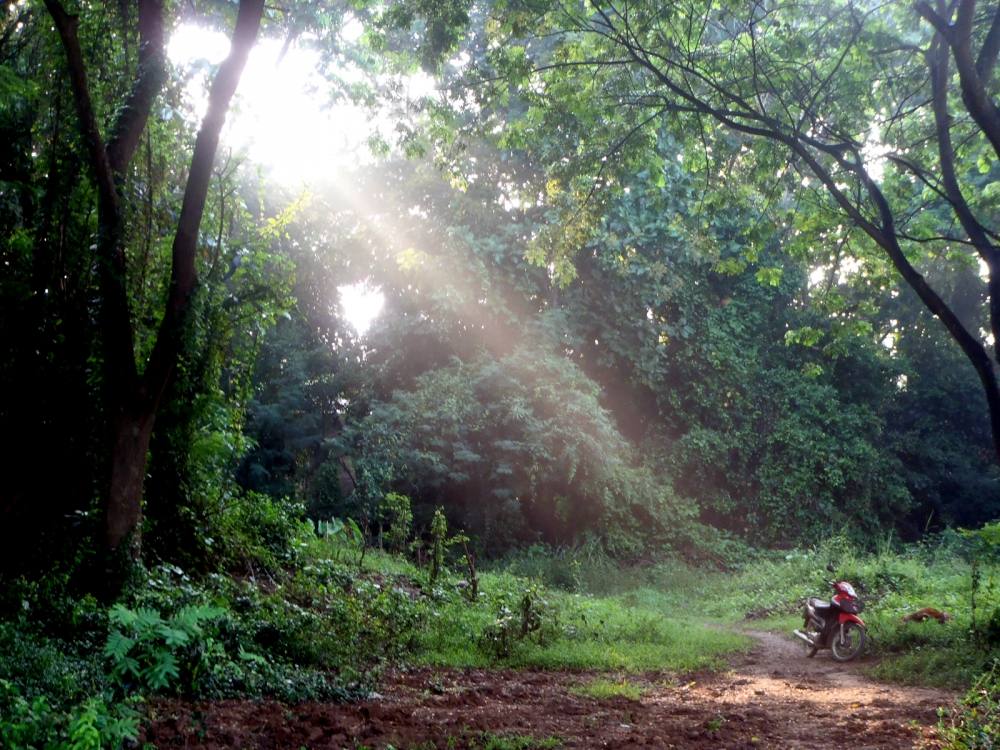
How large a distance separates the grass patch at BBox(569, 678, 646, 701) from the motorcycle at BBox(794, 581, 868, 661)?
3633mm

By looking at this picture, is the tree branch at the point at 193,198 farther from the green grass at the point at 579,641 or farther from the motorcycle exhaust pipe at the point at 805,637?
the motorcycle exhaust pipe at the point at 805,637

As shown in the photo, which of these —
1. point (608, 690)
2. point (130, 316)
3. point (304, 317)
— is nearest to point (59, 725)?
point (130, 316)

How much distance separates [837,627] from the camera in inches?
391

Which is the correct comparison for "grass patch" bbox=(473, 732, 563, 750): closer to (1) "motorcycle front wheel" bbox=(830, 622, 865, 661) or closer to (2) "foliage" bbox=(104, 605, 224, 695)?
(2) "foliage" bbox=(104, 605, 224, 695)

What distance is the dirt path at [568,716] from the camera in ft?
15.9

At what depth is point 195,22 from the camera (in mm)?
9375

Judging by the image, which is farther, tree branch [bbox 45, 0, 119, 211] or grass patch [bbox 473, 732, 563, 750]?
tree branch [bbox 45, 0, 119, 211]

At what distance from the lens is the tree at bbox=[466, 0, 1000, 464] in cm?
821

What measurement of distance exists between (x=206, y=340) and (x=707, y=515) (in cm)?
1735

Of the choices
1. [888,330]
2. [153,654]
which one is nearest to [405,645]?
[153,654]

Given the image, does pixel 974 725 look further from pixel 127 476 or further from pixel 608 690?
pixel 127 476

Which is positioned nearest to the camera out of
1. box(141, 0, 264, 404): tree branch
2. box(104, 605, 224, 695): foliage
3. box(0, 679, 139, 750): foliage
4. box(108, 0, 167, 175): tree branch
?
box(0, 679, 139, 750): foliage

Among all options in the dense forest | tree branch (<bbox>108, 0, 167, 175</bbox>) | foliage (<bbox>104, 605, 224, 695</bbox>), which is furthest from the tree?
foliage (<bbox>104, 605, 224, 695</bbox>)

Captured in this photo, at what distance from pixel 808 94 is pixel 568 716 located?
6.79m
